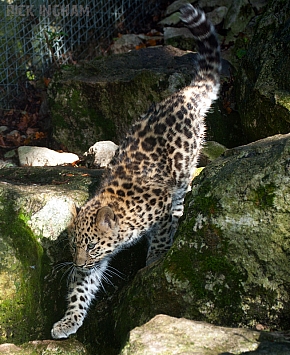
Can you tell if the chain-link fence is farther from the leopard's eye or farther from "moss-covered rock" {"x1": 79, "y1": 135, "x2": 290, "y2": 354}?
"moss-covered rock" {"x1": 79, "y1": 135, "x2": 290, "y2": 354}

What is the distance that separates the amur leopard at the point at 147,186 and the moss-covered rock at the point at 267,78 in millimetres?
776

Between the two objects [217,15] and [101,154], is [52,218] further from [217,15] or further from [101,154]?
[217,15]

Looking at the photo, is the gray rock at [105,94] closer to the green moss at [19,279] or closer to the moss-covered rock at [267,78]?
the moss-covered rock at [267,78]

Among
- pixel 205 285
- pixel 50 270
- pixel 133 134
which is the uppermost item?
pixel 133 134

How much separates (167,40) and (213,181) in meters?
8.68

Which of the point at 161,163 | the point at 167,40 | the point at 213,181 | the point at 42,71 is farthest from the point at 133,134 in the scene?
the point at 167,40

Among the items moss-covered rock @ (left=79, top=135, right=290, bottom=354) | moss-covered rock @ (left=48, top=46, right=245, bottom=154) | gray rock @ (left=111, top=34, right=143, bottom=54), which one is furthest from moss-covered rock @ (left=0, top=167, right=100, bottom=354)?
gray rock @ (left=111, top=34, right=143, bottom=54)

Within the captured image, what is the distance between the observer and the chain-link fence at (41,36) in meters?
11.4

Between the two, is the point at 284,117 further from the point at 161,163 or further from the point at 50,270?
the point at 50,270

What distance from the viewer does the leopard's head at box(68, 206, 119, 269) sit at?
5723 millimetres

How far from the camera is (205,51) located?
7.21 metres

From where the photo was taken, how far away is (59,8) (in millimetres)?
11719

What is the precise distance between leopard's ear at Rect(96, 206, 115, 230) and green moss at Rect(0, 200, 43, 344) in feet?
2.63

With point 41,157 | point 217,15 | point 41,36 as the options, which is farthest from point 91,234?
point 217,15
